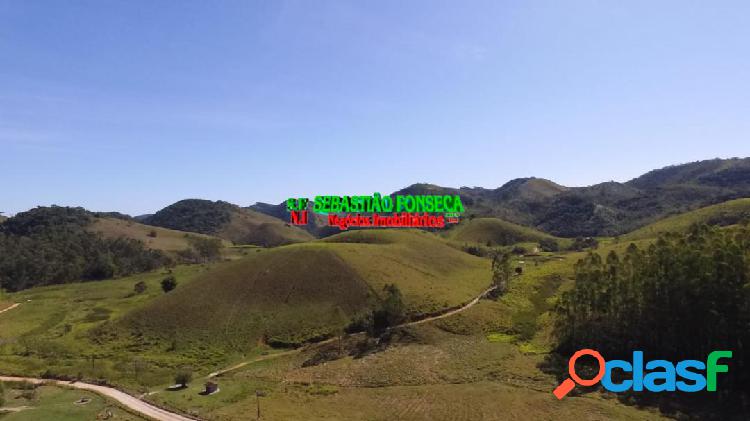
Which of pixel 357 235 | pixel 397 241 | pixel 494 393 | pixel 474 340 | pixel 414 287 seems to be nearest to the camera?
pixel 494 393

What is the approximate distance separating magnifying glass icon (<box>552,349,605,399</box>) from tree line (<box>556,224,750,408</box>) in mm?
3088

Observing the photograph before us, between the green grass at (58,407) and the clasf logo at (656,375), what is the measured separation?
63081 millimetres

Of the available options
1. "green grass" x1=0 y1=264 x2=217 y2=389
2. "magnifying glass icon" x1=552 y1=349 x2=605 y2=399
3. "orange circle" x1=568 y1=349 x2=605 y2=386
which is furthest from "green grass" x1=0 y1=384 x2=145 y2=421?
"orange circle" x1=568 y1=349 x2=605 y2=386

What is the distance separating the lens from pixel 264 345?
3932 inches

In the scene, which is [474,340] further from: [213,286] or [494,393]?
[213,286]

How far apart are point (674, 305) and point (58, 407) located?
9251cm

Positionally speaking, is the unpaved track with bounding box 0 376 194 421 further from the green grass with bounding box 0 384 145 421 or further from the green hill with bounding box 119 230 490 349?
the green hill with bounding box 119 230 490 349

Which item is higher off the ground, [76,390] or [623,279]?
[623,279]

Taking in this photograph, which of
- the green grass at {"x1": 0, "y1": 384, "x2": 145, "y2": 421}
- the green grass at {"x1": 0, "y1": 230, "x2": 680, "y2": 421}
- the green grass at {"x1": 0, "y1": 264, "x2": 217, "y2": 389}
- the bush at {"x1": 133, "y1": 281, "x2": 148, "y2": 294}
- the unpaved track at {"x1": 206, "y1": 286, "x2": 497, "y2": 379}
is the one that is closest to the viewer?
the green grass at {"x1": 0, "y1": 384, "x2": 145, "y2": 421}

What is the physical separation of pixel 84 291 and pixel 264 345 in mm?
124542

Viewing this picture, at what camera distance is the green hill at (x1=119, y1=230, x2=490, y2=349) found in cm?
10581

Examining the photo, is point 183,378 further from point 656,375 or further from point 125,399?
point 656,375

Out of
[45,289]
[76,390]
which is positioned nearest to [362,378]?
[76,390]

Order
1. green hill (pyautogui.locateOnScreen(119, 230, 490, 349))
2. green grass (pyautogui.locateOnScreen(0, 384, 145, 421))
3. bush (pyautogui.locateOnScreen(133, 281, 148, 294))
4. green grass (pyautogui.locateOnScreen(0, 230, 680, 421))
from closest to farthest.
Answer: green grass (pyautogui.locateOnScreen(0, 384, 145, 421)) < green grass (pyautogui.locateOnScreen(0, 230, 680, 421)) < green hill (pyautogui.locateOnScreen(119, 230, 490, 349)) < bush (pyautogui.locateOnScreen(133, 281, 148, 294))
